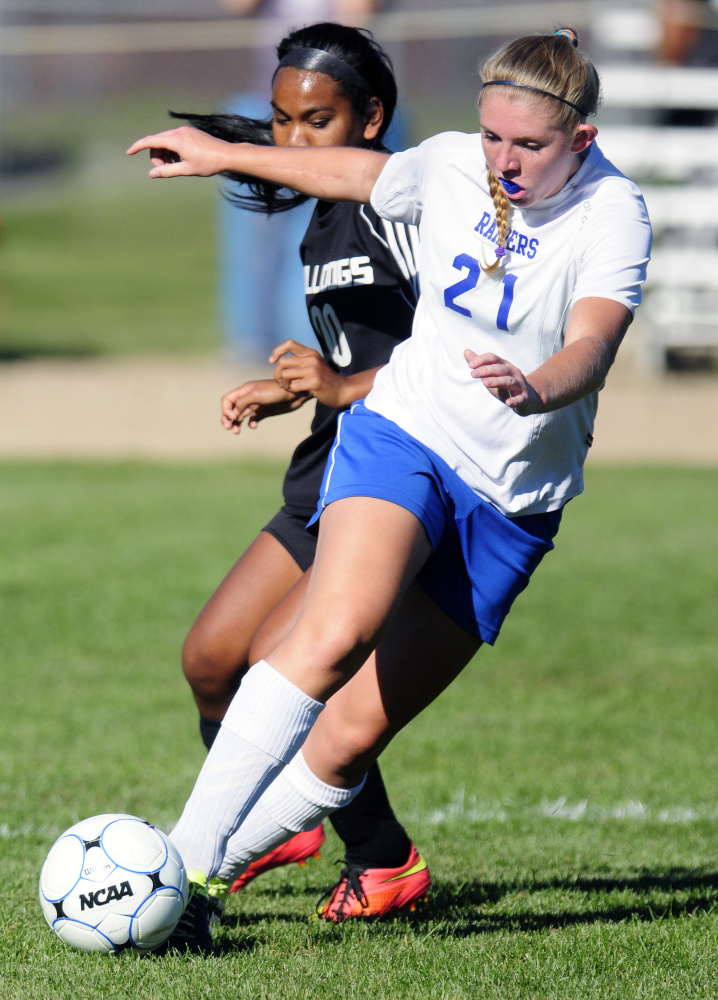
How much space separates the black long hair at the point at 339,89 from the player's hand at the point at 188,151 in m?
0.28

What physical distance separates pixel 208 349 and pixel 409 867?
56.4 feet

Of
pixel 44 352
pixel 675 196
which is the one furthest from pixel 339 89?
pixel 44 352

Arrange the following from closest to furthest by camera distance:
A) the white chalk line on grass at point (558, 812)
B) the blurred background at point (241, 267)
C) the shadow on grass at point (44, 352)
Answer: the white chalk line on grass at point (558, 812), the blurred background at point (241, 267), the shadow on grass at point (44, 352)

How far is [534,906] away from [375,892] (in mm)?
416

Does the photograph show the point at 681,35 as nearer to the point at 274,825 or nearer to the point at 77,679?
the point at 77,679

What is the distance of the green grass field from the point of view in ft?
9.00

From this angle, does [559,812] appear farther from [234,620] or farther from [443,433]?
[443,433]

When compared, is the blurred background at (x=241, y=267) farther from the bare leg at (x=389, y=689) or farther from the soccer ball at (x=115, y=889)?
the soccer ball at (x=115, y=889)

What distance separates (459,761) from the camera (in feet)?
16.5

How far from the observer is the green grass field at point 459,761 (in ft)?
9.00

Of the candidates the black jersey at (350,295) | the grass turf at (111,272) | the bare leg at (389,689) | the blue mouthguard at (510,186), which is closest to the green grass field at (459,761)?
the bare leg at (389,689)

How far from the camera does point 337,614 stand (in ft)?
8.36

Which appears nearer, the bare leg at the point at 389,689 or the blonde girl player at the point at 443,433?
the blonde girl player at the point at 443,433

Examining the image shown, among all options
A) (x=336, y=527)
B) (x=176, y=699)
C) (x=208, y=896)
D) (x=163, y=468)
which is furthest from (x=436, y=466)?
(x=163, y=468)
